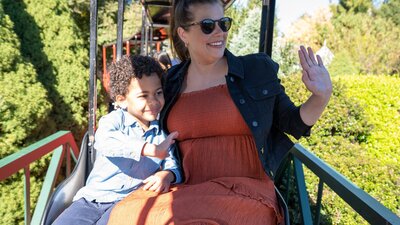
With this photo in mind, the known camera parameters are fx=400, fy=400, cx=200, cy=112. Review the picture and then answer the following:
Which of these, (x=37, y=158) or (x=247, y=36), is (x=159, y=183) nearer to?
(x=37, y=158)

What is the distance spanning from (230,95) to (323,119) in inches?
180

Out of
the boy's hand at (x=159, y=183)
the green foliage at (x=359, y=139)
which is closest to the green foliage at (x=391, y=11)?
the green foliage at (x=359, y=139)

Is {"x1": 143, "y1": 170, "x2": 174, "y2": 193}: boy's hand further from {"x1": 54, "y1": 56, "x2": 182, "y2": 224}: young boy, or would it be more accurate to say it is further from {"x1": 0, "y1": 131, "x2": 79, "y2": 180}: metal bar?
{"x1": 0, "y1": 131, "x2": 79, "y2": 180}: metal bar

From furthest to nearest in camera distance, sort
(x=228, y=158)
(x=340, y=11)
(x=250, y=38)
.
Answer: (x=340, y=11), (x=250, y=38), (x=228, y=158)

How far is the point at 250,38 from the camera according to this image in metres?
11.4

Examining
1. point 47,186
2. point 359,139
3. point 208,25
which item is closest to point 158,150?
point 208,25

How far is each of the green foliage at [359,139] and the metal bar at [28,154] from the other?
2.62 metres

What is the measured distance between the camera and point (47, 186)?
2197 millimetres

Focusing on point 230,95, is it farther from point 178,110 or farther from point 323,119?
point 323,119

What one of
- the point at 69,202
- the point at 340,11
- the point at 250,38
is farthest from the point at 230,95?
the point at 340,11

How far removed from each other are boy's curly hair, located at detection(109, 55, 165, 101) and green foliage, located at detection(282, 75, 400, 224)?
2.80 m

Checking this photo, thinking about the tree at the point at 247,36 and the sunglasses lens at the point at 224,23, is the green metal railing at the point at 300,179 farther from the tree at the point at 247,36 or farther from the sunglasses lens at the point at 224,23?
the tree at the point at 247,36

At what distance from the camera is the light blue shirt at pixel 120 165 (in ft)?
5.47

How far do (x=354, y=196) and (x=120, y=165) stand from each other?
0.94m
